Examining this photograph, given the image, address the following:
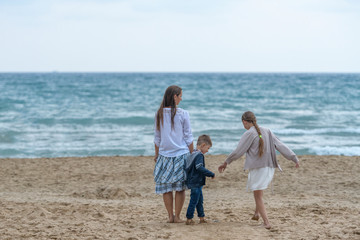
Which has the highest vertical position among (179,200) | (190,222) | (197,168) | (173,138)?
(173,138)

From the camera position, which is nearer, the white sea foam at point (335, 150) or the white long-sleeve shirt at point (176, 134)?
the white long-sleeve shirt at point (176, 134)

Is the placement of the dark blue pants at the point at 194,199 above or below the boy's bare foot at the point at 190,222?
above

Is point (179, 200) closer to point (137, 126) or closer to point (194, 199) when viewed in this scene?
point (194, 199)

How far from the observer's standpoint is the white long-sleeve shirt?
5273 mm

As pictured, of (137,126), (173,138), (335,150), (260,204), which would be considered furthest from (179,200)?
(137,126)

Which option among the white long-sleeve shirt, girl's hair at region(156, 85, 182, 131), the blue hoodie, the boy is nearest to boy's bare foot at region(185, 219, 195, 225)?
the boy

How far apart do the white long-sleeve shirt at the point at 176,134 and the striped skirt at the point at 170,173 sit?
7 cm

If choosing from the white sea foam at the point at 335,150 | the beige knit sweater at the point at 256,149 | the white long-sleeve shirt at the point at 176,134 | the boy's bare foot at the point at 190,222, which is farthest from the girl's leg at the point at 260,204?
the white sea foam at the point at 335,150

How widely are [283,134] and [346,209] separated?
436 inches

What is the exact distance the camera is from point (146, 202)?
7504 millimetres

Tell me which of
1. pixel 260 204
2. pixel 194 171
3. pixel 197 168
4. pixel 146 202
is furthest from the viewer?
pixel 146 202

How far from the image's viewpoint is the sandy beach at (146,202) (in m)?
5.32

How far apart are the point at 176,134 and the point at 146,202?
258 cm

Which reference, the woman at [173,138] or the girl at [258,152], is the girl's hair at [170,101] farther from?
the girl at [258,152]
